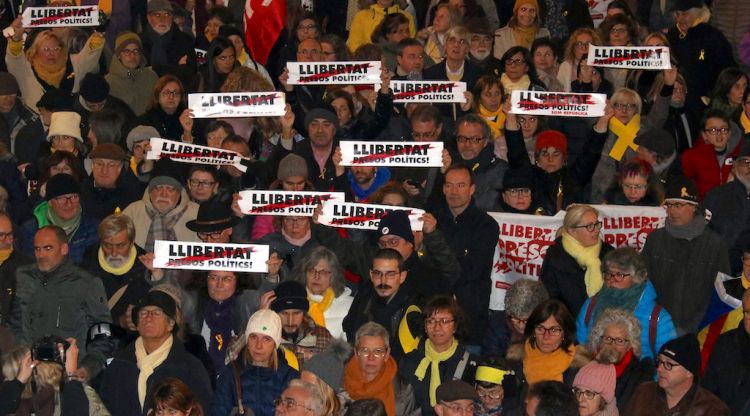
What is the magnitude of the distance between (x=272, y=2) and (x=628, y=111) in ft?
14.3

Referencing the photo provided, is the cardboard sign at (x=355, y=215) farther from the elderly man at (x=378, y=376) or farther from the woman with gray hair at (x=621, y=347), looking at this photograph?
the woman with gray hair at (x=621, y=347)

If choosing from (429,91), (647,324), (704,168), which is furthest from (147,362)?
(704,168)

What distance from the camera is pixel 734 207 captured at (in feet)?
45.2

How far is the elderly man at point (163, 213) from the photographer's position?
13633mm

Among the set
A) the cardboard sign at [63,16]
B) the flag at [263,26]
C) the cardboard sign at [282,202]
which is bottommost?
the cardboard sign at [282,202]

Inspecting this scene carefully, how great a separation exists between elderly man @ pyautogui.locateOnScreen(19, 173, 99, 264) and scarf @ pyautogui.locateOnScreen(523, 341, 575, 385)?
350 centimetres

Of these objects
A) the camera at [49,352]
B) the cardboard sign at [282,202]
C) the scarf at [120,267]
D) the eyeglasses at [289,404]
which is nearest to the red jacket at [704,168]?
the cardboard sign at [282,202]

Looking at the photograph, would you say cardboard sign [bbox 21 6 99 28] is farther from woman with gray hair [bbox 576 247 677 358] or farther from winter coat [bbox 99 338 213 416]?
woman with gray hair [bbox 576 247 677 358]

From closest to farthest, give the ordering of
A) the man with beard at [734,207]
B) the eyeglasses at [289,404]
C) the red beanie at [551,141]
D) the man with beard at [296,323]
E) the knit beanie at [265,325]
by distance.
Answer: the eyeglasses at [289,404] → the knit beanie at [265,325] → the man with beard at [296,323] → the man with beard at [734,207] → the red beanie at [551,141]

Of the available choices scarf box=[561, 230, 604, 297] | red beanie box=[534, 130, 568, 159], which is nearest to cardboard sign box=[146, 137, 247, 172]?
red beanie box=[534, 130, 568, 159]

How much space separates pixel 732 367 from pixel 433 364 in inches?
74.0

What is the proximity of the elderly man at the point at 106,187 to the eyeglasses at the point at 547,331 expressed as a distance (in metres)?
3.78

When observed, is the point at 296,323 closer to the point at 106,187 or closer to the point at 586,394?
the point at 586,394

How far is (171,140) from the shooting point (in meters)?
14.6
